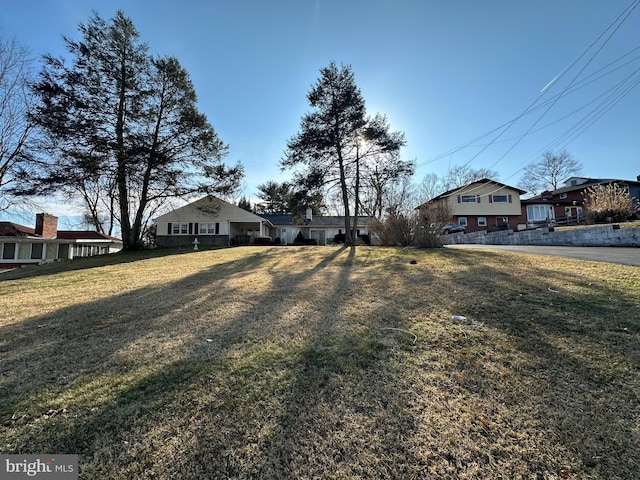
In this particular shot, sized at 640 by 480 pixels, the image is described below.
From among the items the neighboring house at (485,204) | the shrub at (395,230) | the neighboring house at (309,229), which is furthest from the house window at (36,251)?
the neighboring house at (485,204)

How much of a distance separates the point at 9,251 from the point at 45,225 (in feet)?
10.2

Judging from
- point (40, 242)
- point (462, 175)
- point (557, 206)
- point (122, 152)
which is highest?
point (462, 175)

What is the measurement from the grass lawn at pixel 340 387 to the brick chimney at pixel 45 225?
27.6 metres

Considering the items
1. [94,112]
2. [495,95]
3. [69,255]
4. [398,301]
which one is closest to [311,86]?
[495,95]

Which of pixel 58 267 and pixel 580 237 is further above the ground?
pixel 580 237

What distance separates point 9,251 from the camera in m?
22.7

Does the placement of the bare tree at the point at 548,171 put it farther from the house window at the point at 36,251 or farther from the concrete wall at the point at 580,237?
the house window at the point at 36,251

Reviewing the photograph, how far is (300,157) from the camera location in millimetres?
17125

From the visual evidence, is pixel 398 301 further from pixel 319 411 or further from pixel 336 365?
pixel 319 411

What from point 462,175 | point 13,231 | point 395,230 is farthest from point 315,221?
point 13,231

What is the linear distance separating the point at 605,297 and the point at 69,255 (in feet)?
119

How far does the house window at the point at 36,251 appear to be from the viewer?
948 inches

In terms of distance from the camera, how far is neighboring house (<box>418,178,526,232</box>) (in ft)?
98.1

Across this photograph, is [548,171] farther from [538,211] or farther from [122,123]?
[122,123]
